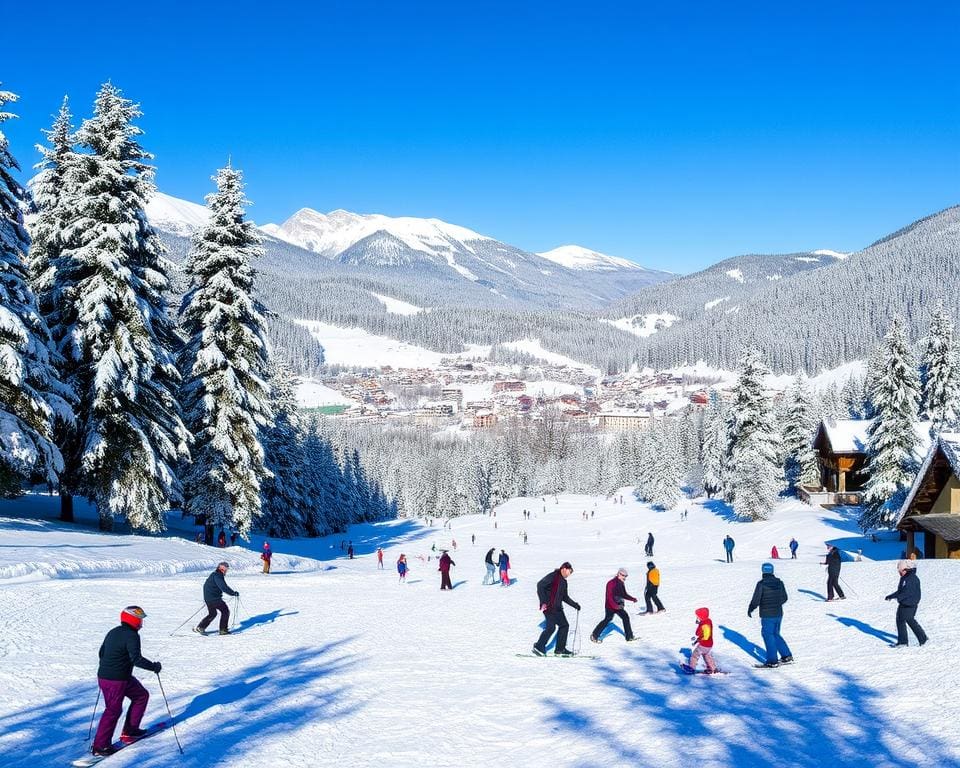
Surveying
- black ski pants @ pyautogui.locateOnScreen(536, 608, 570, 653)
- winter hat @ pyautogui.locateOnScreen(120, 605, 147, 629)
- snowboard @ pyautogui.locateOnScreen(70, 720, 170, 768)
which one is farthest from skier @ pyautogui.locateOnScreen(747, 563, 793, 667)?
winter hat @ pyautogui.locateOnScreen(120, 605, 147, 629)

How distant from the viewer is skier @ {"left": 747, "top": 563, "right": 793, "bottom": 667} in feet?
38.1

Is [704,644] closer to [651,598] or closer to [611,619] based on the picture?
[611,619]

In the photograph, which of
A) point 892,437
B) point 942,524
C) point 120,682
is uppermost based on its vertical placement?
point 892,437

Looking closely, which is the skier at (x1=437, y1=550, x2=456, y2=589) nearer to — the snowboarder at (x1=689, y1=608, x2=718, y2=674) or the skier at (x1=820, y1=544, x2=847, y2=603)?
the skier at (x1=820, y1=544, x2=847, y2=603)

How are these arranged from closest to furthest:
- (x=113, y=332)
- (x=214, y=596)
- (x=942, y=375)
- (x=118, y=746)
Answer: (x=118, y=746) < (x=214, y=596) < (x=113, y=332) < (x=942, y=375)

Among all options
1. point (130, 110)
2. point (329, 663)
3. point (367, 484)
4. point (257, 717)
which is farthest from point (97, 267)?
point (367, 484)

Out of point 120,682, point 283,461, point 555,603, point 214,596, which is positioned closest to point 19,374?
point 214,596

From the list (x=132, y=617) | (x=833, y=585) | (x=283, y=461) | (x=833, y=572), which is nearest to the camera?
(x=132, y=617)

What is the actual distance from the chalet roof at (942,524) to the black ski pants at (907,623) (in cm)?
1516

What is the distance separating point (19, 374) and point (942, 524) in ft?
105

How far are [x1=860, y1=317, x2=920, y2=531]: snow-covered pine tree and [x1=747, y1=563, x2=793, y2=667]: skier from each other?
2947 centimetres

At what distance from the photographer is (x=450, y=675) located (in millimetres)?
12250

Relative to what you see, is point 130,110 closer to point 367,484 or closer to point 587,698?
point 587,698

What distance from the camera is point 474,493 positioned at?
115 meters
